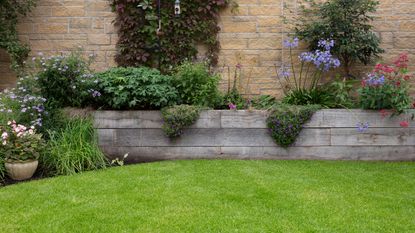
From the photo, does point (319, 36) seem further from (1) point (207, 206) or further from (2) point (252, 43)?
(1) point (207, 206)

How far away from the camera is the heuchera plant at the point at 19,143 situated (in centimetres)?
467

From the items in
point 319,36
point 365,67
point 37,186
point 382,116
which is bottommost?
point 37,186

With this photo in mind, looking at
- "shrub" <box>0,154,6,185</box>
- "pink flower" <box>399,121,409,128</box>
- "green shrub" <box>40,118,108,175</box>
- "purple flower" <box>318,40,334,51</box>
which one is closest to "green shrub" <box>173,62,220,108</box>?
"green shrub" <box>40,118,108,175</box>

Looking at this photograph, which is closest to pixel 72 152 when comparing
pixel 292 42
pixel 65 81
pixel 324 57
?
pixel 65 81

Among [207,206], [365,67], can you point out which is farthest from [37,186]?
[365,67]

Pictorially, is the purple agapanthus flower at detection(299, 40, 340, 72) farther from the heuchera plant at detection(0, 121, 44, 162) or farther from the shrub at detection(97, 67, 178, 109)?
the heuchera plant at detection(0, 121, 44, 162)

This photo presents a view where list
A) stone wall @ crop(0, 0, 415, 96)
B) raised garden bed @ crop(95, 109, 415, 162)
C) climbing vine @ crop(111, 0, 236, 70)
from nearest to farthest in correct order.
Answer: raised garden bed @ crop(95, 109, 415, 162), climbing vine @ crop(111, 0, 236, 70), stone wall @ crop(0, 0, 415, 96)

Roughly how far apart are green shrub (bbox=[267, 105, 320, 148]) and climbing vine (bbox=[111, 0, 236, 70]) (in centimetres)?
174

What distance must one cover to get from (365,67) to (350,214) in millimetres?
3620

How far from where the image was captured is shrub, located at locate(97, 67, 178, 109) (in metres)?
5.50

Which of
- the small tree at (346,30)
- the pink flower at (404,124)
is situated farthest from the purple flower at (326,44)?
the pink flower at (404,124)

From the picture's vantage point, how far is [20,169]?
4.63 metres

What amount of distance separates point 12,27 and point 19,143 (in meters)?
2.39

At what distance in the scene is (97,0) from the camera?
6.61 metres
